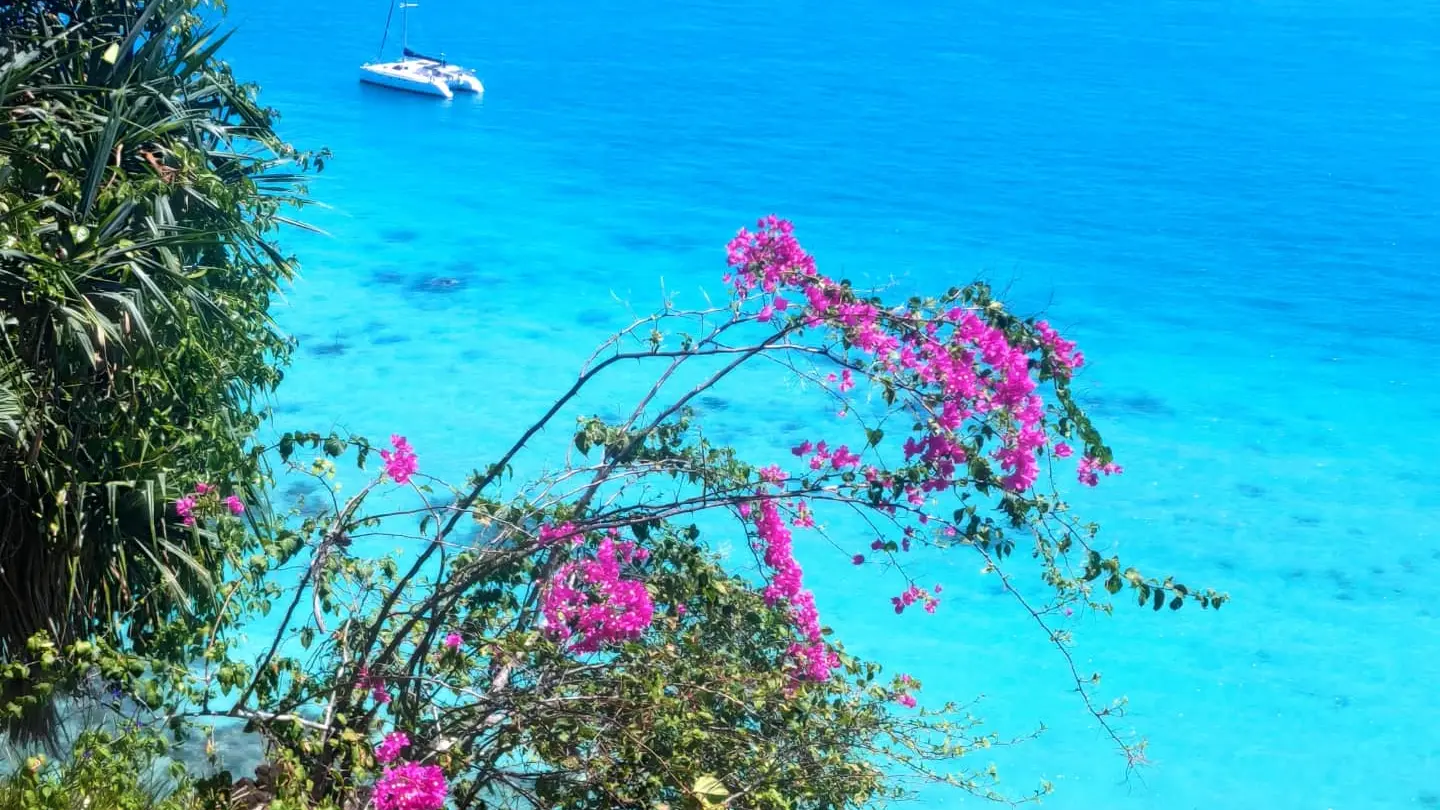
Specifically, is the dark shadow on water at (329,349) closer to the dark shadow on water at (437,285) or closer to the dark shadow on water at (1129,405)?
the dark shadow on water at (437,285)

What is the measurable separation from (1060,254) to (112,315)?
47.1 ft

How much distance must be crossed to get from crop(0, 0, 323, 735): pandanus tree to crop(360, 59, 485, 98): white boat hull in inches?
700

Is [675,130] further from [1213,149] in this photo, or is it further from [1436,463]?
[1436,463]

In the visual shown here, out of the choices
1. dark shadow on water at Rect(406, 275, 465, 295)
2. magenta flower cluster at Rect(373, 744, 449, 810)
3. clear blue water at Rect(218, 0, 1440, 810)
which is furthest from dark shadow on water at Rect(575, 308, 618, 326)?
magenta flower cluster at Rect(373, 744, 449, 810)

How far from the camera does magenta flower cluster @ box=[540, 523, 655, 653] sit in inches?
153

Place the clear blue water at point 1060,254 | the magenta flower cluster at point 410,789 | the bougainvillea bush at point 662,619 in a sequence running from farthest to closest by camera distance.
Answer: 1. the clear blue water at point 1060,254
2. the bougainvillea bush at point 662,619
3. the magenta flower cluster at point 410,789

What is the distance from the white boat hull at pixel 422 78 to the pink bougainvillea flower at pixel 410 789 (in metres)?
21.3

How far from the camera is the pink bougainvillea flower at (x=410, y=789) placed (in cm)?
341

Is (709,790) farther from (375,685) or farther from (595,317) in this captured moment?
(595,317)

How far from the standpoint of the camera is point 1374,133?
23.0 meters

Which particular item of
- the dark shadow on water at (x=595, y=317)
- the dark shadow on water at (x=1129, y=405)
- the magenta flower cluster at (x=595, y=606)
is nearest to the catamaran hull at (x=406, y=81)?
the dark shadow on water at (x=595, y=317)

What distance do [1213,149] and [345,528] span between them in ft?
68.0

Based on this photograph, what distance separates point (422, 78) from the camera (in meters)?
23.5

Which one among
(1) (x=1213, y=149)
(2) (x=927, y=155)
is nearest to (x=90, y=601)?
(2) (x=927, y=155)
